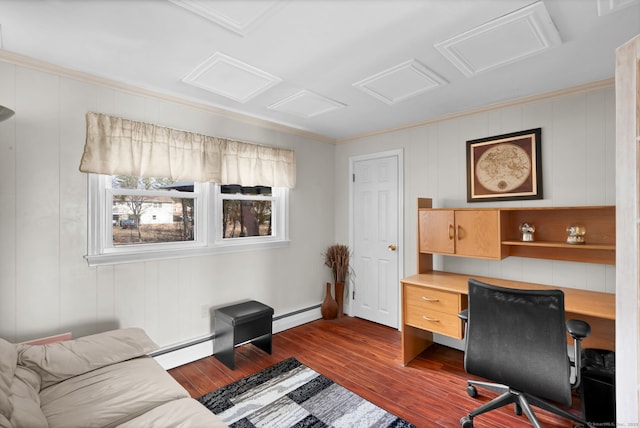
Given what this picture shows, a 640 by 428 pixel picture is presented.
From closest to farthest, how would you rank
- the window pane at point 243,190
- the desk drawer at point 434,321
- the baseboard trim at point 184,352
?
the desk drawer at point 434,321 → the baseboard trim at point 184,352 → the window pane at point 243,190

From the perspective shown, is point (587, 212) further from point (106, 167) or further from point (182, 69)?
point (106, 167)

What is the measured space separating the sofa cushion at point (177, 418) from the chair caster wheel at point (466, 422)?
1.52 meters

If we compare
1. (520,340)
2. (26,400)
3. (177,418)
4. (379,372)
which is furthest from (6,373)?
(520,340)

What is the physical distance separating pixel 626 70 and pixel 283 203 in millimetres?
2989

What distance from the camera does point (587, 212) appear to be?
7.86ft

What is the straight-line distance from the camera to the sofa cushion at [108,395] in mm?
1417

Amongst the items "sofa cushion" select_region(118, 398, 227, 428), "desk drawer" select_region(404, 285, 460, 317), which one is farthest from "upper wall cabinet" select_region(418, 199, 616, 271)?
"sofa cushion" select_region(118, 398, 227, 428)

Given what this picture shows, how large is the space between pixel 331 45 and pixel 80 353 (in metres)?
2.48

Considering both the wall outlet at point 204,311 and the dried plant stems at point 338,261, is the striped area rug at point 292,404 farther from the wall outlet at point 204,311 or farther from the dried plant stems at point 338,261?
the dried plant stems at point 338,261

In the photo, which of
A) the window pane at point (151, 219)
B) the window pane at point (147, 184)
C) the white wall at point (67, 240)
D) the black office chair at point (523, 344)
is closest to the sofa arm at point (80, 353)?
the white wall at point (67, 240)

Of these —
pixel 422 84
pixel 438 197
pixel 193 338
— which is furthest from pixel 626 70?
pixel 193 338

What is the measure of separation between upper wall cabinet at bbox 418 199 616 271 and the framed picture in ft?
0.70

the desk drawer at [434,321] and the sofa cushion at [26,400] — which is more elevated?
the sofa cushion at [26,400]

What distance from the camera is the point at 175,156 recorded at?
270cm
